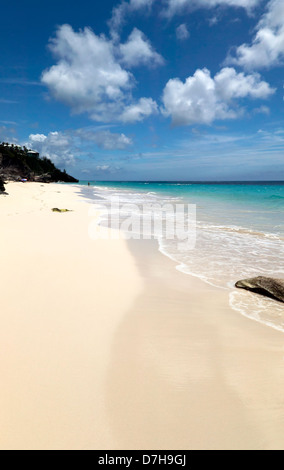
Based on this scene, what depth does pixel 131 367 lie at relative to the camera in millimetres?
2721

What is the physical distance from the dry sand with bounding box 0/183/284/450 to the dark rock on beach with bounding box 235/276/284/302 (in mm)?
778

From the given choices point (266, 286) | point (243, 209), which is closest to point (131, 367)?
point (266, 286)

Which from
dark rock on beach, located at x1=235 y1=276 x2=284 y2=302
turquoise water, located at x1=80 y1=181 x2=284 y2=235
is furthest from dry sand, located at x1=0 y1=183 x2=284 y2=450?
turquoise water, located at x1=80 y1=181 x2=284 y2=235

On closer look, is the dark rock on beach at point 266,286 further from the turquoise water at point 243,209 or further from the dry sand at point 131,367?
the turquoise water at point 243,209

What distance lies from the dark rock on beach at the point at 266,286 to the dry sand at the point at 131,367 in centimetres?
78

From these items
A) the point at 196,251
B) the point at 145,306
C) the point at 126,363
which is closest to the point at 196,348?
the point at 126,363

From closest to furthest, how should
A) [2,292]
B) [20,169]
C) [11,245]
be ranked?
1. [2,292]
2. [11,245]
3. [20,169]

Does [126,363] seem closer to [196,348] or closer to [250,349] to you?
[196,348]

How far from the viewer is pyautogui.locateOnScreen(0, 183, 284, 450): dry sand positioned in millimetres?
1973

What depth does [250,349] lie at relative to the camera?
315 centimetres

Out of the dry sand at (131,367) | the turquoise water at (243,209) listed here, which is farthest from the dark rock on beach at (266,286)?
the turquoise water at (243,209)

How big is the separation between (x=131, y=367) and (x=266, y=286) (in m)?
3.52

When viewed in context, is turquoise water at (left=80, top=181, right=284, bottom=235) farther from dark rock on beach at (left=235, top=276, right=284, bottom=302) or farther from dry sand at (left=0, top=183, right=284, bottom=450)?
dry sand at (left=0, top=183, right=284, bottom=450)
